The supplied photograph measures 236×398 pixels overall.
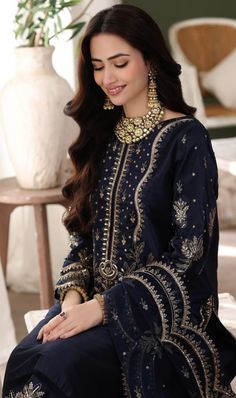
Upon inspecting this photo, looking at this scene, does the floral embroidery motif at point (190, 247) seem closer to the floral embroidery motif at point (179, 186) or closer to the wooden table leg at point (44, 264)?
the floral embroidery motif at point (179, 186)

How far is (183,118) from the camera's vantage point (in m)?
1.88

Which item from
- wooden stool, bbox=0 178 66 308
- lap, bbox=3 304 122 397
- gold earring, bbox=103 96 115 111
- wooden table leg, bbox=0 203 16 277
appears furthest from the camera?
wooden table leg, bbox=0 203 16 277

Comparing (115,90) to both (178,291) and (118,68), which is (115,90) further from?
(178,291)

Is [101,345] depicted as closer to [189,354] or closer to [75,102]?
[189,354]

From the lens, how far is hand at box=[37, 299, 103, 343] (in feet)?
5.68

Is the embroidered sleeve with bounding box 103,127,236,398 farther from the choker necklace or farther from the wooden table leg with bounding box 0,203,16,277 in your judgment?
the wooden table leg with bounding box 0,203,16,277

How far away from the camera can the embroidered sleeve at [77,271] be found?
1941 millimetres

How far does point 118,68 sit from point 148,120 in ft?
0.44

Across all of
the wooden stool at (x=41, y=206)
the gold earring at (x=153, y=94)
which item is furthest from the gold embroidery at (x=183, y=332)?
the wooden stool at (x=41, y=206)

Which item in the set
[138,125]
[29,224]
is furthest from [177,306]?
[29,224]

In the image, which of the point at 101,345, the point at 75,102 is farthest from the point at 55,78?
the point at 101,345

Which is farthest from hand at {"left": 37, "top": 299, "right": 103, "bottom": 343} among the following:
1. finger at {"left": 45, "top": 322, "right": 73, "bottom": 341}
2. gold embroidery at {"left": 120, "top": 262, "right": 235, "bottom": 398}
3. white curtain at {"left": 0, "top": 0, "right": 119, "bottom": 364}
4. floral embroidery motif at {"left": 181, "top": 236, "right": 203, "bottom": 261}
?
white curtain at {"left": 0, "top": 0, "right": 119, "bottom": 364}

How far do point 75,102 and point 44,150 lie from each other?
0.86m

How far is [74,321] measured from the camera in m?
1.75
